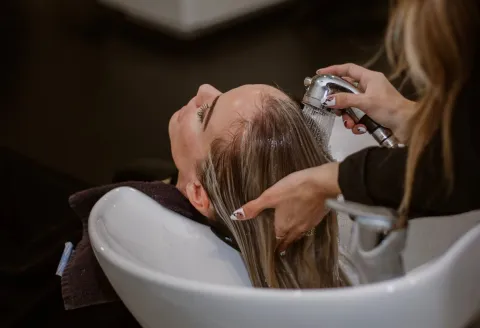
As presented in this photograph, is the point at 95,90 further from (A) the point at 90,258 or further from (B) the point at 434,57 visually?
(B) the point at 434,57

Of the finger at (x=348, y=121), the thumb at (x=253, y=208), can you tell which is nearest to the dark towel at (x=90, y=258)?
the thumb at (x=253, y=208)

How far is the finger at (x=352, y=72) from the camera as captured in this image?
764 millimetres

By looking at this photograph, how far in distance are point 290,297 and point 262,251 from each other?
7.7 inches

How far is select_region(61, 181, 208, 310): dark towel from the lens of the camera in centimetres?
81

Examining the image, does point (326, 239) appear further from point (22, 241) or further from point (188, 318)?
point (22, 241)

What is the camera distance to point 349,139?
82 cm

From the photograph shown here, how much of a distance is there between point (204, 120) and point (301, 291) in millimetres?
275

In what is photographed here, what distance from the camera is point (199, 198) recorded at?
0.78m

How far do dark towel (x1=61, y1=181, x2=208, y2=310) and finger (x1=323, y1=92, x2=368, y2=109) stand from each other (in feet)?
0.73

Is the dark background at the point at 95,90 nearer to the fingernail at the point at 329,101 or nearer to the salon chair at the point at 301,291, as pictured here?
the fingernail at the point at 329,101

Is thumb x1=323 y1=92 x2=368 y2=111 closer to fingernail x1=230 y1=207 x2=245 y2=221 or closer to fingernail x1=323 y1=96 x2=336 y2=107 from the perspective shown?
fingernail x1=323 y1=96 x2=336 y2=107

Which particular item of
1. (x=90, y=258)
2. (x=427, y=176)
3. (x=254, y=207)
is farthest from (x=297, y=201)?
(x=90, y=258)

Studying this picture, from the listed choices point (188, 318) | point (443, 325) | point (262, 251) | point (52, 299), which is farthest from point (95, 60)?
point (443, 325)

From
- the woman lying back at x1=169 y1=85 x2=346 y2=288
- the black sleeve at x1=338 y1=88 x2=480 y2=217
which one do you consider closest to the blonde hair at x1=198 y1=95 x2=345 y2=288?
the woman lying back at x1=169 y1=85 x2=346 y2=288
